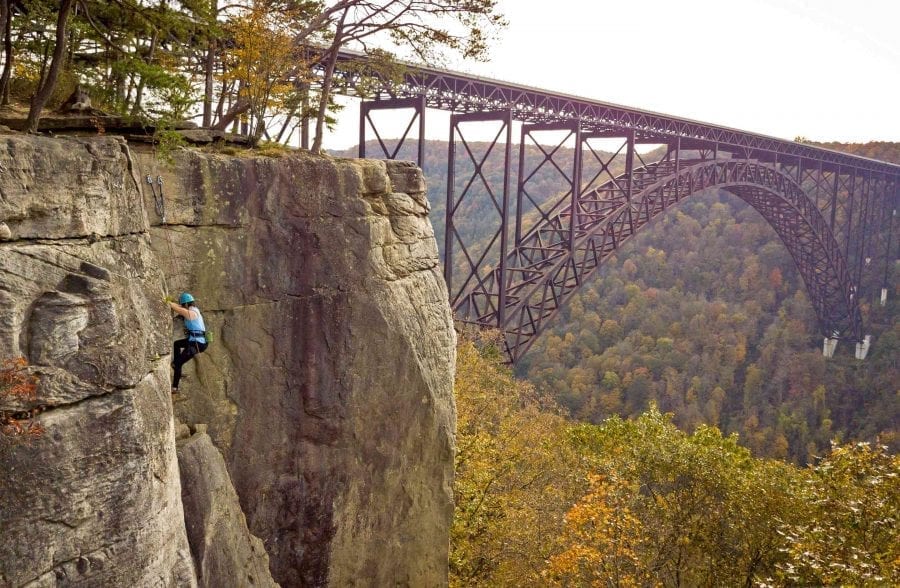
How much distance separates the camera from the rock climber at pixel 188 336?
23.1ft

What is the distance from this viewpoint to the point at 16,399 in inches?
189

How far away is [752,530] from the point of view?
40.9ft

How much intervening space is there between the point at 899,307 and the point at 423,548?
166 feet

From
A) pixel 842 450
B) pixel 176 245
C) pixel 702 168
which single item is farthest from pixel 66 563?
pixel 702 168

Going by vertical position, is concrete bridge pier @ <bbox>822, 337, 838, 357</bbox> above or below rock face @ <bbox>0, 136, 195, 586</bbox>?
below

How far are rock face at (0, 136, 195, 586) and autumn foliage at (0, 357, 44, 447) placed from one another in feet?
0.20

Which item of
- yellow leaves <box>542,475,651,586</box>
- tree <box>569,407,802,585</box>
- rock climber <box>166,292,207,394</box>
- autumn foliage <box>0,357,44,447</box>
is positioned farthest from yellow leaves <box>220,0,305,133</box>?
tree <box>569,407,802,585</box>

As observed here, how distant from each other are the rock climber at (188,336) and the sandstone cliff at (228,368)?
315 mm

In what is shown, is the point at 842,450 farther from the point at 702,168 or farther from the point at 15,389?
the point at 702,168

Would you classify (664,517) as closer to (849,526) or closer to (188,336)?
(849,526)

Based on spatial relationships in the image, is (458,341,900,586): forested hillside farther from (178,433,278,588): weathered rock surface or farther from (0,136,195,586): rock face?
(0,136,195,586): rock face

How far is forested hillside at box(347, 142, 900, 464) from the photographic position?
1646 inches

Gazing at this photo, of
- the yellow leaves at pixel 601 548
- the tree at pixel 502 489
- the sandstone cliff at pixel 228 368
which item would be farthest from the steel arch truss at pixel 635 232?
the sandstone cliff at pixel 228 368

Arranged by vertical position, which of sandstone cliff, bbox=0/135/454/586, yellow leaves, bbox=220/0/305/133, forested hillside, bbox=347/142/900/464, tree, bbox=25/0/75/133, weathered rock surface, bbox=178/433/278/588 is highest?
yellow leaves, bbox=220/0/305/133
